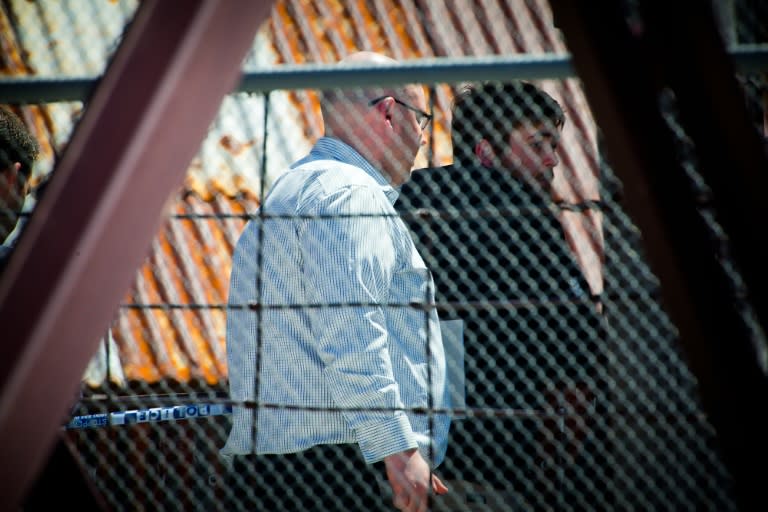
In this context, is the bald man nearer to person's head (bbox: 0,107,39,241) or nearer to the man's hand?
the man's hand

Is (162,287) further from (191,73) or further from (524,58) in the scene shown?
(191,73)

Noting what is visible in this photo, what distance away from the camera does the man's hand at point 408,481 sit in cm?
216

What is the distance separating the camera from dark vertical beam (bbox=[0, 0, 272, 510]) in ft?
2.64

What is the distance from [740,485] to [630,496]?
157cm

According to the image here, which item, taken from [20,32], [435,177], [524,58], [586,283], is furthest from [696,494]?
[20,32]

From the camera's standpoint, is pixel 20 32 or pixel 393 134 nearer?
pixel 393 134

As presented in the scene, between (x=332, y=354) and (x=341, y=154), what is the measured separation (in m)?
0.60

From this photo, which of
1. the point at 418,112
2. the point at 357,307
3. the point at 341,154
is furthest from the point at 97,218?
the point at 418,112

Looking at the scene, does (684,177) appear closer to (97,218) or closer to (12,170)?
(97,218)

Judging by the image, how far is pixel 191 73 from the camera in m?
0.84

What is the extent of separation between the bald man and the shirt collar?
0.14ft

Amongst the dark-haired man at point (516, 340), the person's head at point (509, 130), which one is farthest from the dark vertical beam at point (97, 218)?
the person's head at point (509, 130)

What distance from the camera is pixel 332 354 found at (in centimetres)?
223

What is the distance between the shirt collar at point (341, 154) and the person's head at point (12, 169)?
83 centimetres
